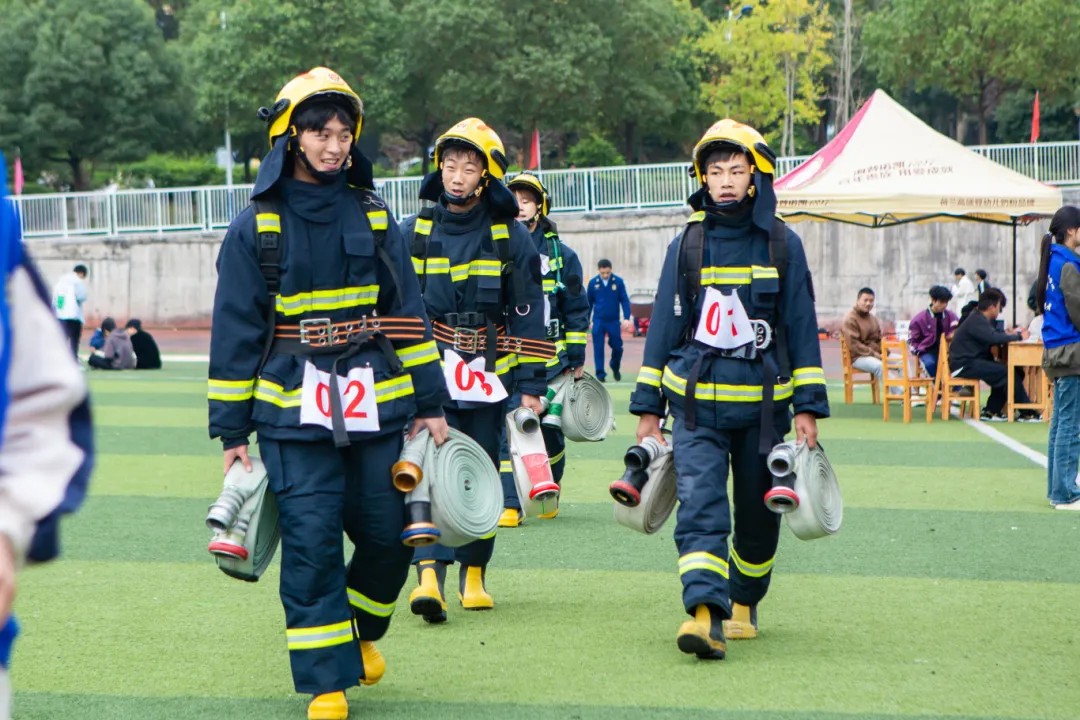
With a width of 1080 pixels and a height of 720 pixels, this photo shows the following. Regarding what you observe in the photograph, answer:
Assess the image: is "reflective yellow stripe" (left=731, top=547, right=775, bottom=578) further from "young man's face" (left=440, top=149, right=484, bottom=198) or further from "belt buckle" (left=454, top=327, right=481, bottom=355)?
"young man's face" (left=440, top=149, right=484, bottom=198)

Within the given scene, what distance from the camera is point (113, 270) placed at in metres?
38.3

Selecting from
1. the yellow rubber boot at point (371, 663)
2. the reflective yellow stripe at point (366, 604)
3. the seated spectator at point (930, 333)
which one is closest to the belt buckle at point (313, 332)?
the reflective yellow stripe at point (366, 604)

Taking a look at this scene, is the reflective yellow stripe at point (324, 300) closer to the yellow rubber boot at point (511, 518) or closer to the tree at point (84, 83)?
the yellow rubber boot at point (511, 518)

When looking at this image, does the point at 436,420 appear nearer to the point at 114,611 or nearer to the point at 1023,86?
the point at 114,611

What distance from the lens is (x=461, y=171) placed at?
7.15 meters

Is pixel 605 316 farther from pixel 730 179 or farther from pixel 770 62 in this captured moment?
pixel 770 62

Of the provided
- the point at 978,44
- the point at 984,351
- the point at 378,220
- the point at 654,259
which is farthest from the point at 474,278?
the point at 978,44

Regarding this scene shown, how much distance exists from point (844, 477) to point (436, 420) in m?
7.29

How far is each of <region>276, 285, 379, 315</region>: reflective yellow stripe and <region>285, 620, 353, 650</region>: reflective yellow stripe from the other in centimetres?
101

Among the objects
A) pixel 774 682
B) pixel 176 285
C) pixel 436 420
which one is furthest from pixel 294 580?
pixel 176 285

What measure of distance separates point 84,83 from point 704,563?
4227 centimetres

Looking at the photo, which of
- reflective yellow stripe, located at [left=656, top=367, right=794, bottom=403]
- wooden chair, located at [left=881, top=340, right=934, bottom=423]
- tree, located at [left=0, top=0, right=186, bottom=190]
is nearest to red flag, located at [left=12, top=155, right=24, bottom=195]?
tree, located at [left=0, top=0, right=186, bottom=190]

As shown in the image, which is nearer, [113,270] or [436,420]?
[436,420]

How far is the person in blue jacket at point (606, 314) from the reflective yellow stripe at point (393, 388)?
661 inches
